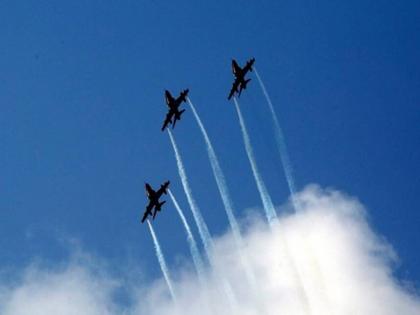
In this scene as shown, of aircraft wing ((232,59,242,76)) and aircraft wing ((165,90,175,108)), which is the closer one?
aircraft wing ((232,59,242,76))

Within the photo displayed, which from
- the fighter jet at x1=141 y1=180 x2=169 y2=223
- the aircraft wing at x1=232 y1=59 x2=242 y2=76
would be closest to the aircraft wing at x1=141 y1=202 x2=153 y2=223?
the fighter jet at x1=141 y1=180 x2=169 y2=223

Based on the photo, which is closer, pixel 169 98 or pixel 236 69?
pixel 236 69

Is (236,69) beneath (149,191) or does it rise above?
above

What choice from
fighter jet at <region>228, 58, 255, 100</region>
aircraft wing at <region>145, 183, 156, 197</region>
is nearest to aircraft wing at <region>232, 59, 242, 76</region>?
fighter jet at <region>228, 58, 255, 100</region>

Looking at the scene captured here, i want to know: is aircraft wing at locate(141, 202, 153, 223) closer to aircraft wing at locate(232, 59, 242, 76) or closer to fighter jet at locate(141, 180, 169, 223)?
fighter jet at locate(141, 180, 169, 223)

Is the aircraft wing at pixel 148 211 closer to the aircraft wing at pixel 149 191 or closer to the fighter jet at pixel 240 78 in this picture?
the aircraft wing at pixel 149 191

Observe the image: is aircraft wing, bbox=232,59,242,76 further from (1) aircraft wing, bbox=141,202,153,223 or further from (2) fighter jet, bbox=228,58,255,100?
(1) aircraft wing, bbox=141,202,153,223

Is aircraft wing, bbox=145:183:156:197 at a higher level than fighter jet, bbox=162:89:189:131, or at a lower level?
lower

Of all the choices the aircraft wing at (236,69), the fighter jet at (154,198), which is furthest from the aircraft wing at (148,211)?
the aircraft wing at (236,69)

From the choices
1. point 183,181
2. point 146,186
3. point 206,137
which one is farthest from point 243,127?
point 146,186

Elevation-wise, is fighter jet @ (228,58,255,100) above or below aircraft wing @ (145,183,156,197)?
above

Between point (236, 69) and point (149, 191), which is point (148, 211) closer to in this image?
point (149, 191)

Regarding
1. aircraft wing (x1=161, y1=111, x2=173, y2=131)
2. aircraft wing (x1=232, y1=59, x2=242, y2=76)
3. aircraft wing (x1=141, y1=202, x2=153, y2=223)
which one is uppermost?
aircraft wing (x1=232, y1=59, x2=242, y2=76)

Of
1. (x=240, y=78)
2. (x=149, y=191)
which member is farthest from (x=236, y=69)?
(x=149, y=191)
